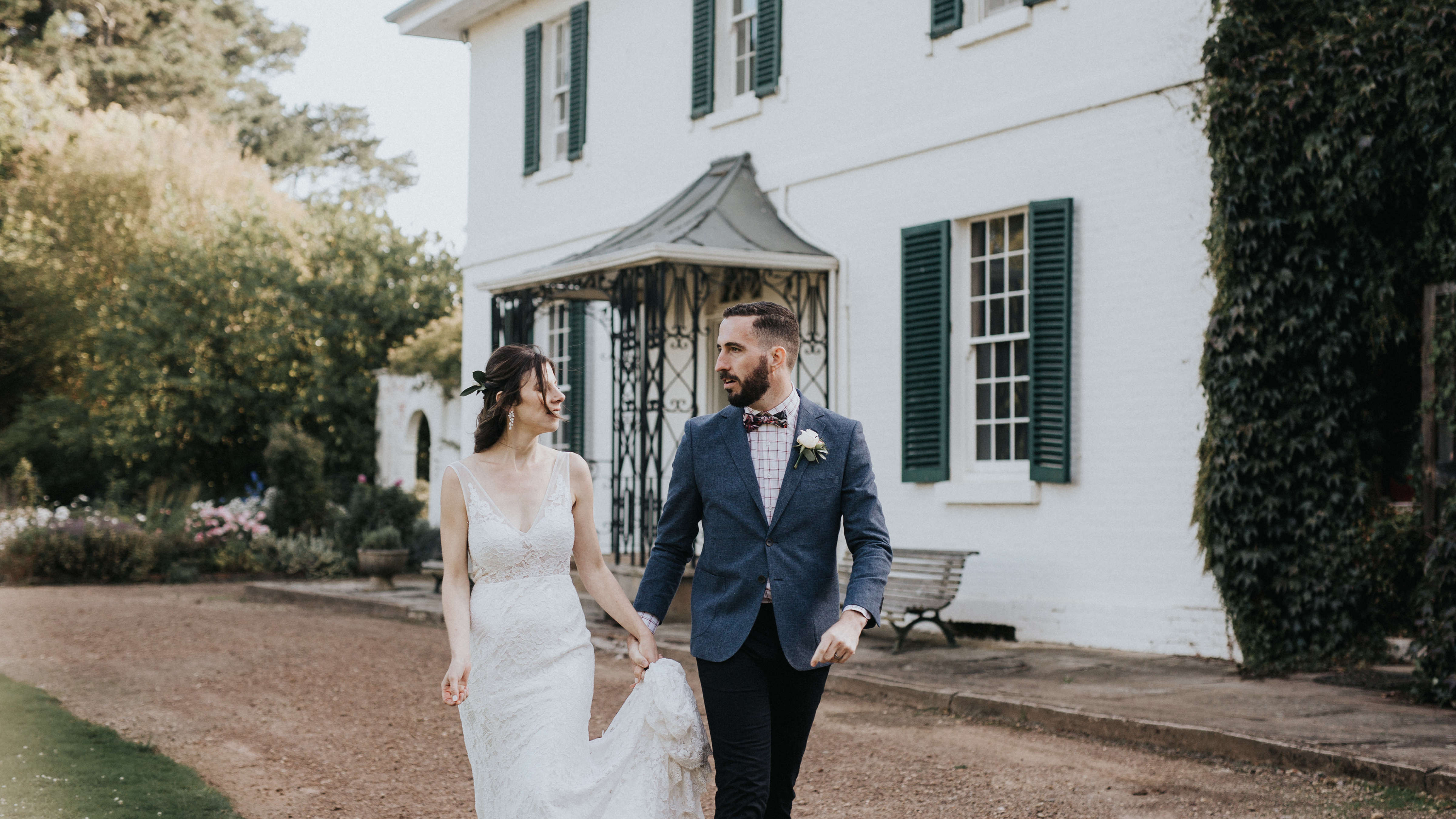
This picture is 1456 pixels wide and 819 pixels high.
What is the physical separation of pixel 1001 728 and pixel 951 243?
193 inches

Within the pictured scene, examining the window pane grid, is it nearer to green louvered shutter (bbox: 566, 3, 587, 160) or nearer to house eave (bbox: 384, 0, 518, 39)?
green louvered shutter (bbox: 566, 3, 587, 160)

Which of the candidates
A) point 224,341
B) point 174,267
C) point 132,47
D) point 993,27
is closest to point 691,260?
point 993,27

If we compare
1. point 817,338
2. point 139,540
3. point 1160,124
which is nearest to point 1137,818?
point 1160,124

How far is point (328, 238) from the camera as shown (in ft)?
79.7

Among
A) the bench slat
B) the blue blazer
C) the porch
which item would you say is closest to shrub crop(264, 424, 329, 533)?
the porch

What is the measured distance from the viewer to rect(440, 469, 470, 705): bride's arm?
160 inches

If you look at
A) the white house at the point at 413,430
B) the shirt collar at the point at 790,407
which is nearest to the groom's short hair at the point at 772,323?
the shirt collar at the point at 790,407

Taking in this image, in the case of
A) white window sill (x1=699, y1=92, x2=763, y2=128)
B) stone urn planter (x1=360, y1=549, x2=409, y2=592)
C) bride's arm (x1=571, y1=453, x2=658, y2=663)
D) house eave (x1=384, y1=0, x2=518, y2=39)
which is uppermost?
house eave (x1=384, y1=0, x2=518, y2=39)

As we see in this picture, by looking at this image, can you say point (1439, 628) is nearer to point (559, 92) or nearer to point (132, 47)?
point (559, 92)

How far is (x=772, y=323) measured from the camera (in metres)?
3.98

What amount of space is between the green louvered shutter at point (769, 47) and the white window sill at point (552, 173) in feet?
11.3

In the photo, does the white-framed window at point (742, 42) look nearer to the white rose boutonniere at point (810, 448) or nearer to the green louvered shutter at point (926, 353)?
the green louvered shutter at point (926, 353)

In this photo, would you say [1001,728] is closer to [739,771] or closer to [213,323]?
[739,771]

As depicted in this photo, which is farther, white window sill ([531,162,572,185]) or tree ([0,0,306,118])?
tree ([0,0,306,118])
